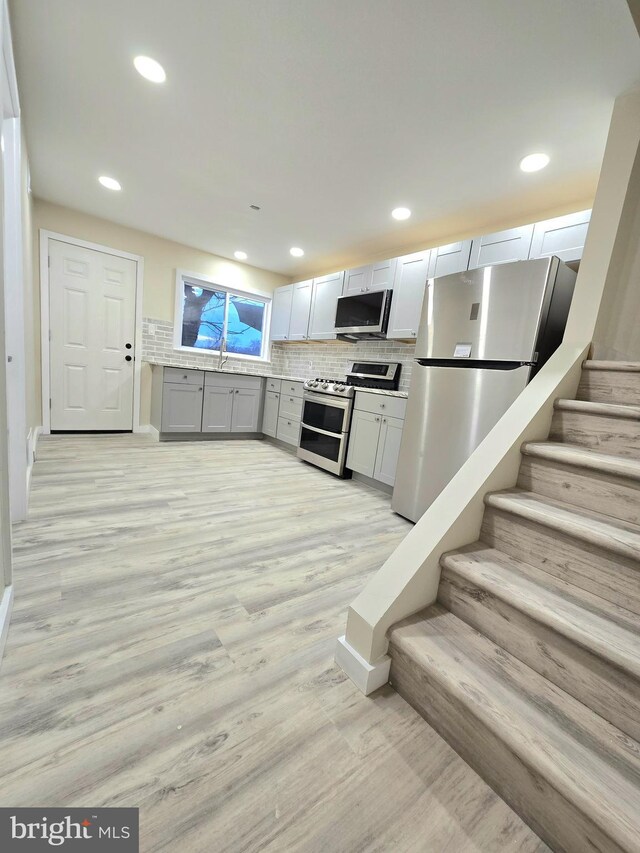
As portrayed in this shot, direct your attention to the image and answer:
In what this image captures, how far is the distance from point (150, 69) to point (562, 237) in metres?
2.60

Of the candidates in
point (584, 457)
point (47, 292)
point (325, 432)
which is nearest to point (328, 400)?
point (325, 432)

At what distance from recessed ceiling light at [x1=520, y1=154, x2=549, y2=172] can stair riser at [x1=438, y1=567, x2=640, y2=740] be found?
243 centimetres

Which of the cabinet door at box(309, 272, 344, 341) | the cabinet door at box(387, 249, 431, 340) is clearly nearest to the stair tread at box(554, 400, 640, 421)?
the cabinet door at box(387, 249, 431, 340)

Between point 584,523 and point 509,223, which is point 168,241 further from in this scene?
point 584,523

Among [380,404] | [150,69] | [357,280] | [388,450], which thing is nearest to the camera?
[150,69]

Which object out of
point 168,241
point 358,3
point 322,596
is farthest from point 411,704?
point 168,241

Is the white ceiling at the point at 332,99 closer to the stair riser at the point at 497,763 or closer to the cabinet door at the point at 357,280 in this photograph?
the cabinet door at the point at 357,280

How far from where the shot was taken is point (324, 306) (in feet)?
13.4

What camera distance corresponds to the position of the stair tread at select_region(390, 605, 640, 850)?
2.21 feet

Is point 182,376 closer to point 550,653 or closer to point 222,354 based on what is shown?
point 222,354

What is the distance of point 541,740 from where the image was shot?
0.78 m

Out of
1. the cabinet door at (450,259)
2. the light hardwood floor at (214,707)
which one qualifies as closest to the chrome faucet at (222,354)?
the cabinet door at (450,259)

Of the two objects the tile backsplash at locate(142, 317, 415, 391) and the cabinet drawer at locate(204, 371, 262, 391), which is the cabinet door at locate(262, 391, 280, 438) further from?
the tile backsplash at locate(142, 317, 415, 391)

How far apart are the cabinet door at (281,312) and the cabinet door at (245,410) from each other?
976mm
